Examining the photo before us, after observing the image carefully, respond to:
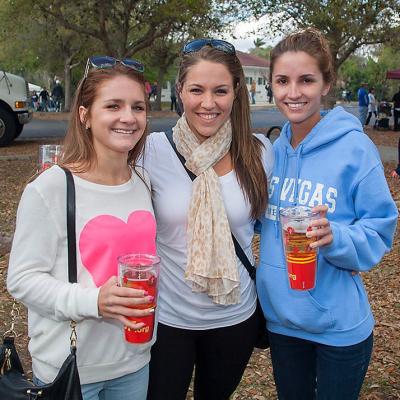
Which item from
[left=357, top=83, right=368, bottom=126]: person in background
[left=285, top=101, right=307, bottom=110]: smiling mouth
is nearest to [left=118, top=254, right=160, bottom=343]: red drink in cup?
[left=285, top=101, right=307, bottom=110]: smiling mouth

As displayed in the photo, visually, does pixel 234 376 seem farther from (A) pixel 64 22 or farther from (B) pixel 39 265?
(A) pixel 64 22

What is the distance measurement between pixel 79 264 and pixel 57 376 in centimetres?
40

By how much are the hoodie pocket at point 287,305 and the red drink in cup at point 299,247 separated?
0.22 meters

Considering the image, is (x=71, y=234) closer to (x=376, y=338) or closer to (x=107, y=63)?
(x=107, y=63)

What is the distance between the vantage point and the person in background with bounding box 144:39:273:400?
2.46 metres

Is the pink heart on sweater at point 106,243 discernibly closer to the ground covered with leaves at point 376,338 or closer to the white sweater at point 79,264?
the white sweater at point 79,264

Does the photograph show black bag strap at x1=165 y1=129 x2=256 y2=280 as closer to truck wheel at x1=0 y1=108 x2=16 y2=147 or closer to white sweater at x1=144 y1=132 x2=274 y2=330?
white sweater at x1=144 y1=132 x2=274 y2=330

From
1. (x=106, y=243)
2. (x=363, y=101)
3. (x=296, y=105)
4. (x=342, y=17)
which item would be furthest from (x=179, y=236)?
(x=363, y=101)

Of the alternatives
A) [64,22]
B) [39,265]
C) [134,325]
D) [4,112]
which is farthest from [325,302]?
[64,22]

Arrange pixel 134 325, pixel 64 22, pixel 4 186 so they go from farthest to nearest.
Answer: pixel 64 22, pixel 4 186, pixel 134 325

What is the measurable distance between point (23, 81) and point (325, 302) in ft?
44.1

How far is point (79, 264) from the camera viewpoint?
202 centimetres

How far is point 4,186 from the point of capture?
9.52 metres

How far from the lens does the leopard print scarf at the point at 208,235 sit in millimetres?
2422
